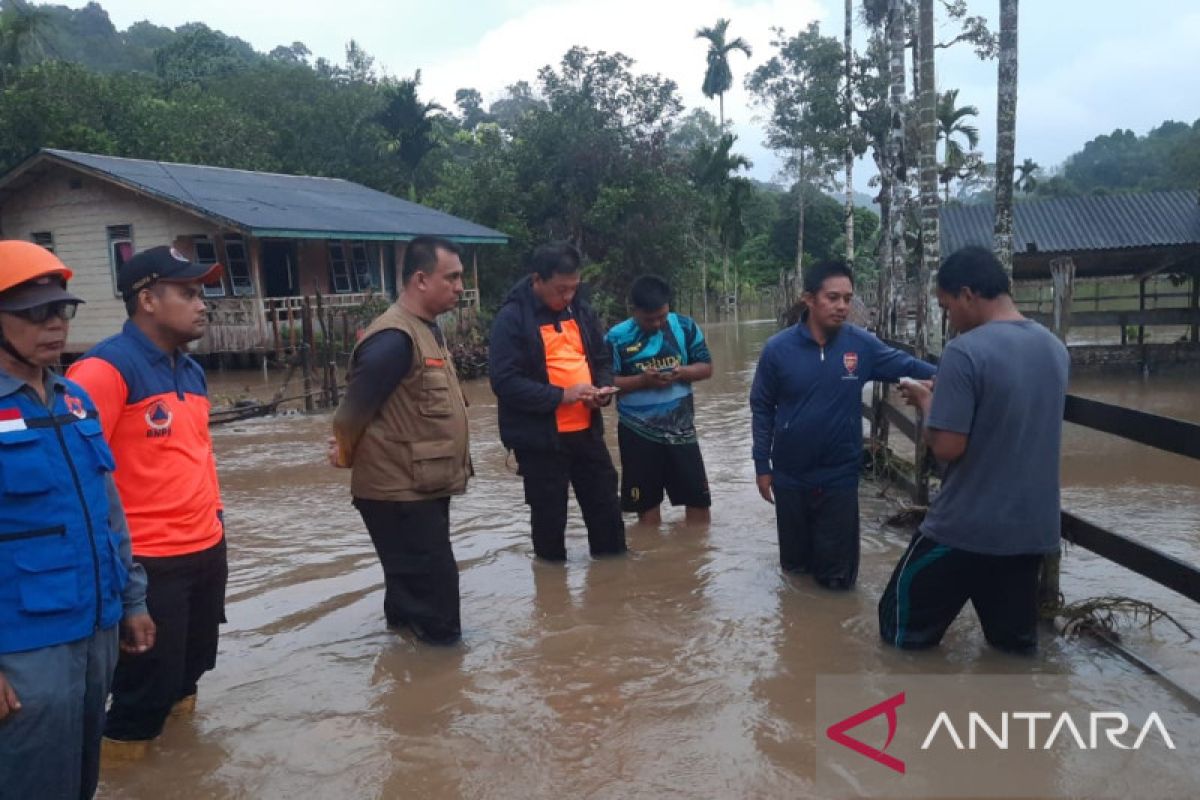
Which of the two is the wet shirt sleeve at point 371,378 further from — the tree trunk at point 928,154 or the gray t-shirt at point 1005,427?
the tree trunk at point 928,154

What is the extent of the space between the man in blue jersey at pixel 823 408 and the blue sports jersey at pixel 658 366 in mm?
1176

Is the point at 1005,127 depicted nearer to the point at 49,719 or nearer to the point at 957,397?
the point at 957,397

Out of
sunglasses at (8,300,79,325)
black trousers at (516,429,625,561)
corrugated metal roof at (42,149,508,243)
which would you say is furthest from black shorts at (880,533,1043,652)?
corrugated metal roof at (42,149,508,243)

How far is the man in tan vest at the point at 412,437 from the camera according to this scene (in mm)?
4121

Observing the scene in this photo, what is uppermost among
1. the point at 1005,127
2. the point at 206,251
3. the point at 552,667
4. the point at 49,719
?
the point at 1005,127

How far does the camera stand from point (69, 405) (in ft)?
8.24

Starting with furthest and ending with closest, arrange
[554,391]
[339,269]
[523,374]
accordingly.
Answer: [339,269] → [523,374] → [554,391]

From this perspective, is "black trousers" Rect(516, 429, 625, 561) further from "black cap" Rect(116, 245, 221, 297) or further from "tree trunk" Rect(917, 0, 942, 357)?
"tree trunk" Rect(917, 0, 942, 357)

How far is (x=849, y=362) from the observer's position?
4.84 m

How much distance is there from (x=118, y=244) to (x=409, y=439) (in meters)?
19.0

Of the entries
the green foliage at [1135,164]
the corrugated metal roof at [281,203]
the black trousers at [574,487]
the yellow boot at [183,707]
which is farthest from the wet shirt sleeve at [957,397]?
the green foliage at [1135,164]

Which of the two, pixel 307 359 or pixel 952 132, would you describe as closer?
pixel 307 359

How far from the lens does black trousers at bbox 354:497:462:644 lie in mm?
4238

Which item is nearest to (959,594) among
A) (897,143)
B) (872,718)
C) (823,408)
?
(872,718)
